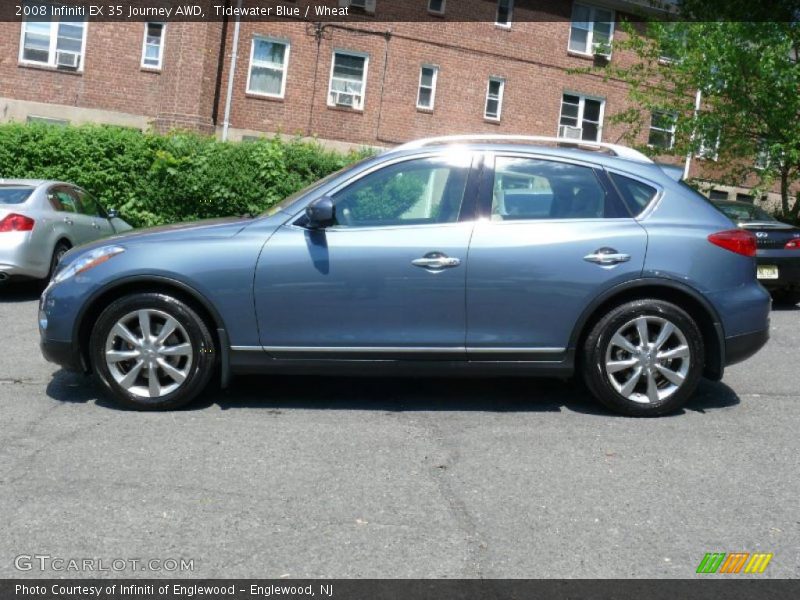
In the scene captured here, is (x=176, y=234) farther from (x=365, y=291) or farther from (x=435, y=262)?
(x=435, y=262)

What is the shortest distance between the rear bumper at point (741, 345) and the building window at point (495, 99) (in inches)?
879

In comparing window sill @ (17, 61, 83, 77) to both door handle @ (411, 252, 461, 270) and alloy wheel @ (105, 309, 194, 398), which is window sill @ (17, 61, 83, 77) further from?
door handle @ (411, 252, 461, 270)

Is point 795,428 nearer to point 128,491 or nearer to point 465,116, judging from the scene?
point 128,491

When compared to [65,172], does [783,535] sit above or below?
below

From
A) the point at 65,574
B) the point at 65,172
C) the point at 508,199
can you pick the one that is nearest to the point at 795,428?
the point at 508,199

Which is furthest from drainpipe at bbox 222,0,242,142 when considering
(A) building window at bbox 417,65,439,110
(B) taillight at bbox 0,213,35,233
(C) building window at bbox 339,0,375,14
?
(B) taillight at bbox 0,213,35,233

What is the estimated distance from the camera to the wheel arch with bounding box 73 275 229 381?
5453 millimetres

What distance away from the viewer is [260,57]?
82.8 feet

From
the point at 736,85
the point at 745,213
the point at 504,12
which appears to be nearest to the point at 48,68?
the point at 504,12

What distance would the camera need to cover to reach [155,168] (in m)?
14.6

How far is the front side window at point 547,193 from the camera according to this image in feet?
18.5

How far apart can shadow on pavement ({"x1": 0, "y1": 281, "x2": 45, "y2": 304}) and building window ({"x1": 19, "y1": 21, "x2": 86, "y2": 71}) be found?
1468 centimetres

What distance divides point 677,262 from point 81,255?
375 cm

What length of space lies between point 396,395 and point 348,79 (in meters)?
21.2
